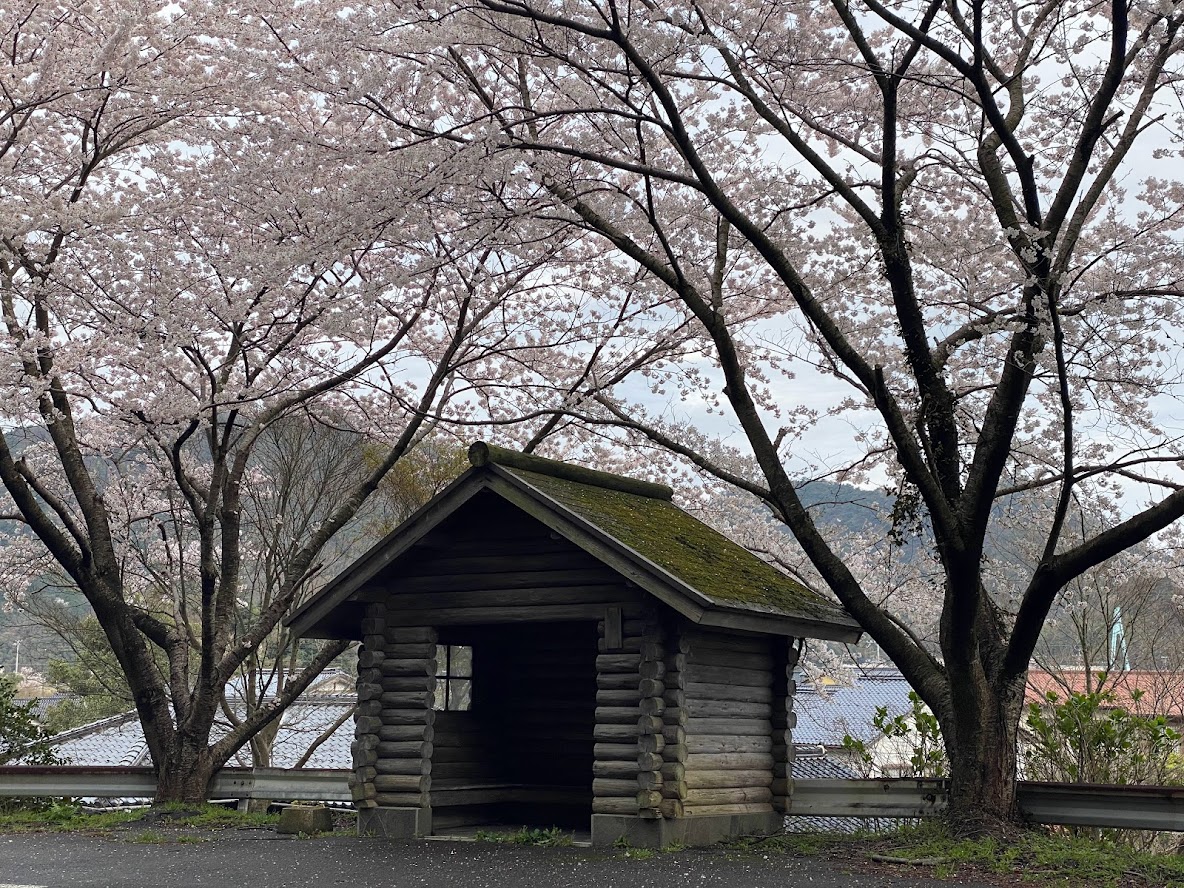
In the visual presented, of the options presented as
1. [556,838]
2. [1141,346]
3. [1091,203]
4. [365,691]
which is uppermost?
[1091,203]

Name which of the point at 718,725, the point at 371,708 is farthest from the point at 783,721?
the point at 371,708

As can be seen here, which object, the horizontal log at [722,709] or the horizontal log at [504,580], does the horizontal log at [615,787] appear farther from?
the horizontal log at [504,580]

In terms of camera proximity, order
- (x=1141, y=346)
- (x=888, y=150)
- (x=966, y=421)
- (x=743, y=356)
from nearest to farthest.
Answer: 1. (x=888, y=150)
2. (x=1141, y=346)
3. (x=966, y=421)
4. (x=743, y=356)

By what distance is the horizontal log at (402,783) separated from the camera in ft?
39.9

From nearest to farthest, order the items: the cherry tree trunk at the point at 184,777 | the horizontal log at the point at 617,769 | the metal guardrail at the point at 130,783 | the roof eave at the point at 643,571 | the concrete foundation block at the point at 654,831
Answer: the roof eave at the point at 643,571
the concrete foundation block at the point at 654,831
the horizontal log at the point at 617,769
the metal guardrail at the point at 130,783
the cherry tree trunk at the point at 184,777

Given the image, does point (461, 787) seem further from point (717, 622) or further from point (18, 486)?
point (18, 486)

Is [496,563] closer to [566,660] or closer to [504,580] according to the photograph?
[504,580]

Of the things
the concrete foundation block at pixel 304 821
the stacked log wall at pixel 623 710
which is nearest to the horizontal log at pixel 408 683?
the concrete foundation block at pixel 304 821

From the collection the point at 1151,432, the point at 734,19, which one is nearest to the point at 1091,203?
the point at 1151,432

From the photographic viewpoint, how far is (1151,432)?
12.9 metres

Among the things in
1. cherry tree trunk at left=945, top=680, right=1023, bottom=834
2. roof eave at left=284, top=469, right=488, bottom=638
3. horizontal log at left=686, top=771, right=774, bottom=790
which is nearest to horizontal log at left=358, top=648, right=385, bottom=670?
roof eave at left=284, top=469, right=488, bottom=638

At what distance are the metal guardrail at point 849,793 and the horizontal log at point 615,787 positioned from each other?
9.18ft

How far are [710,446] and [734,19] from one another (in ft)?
22.0

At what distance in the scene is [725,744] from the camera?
12.2 meters
